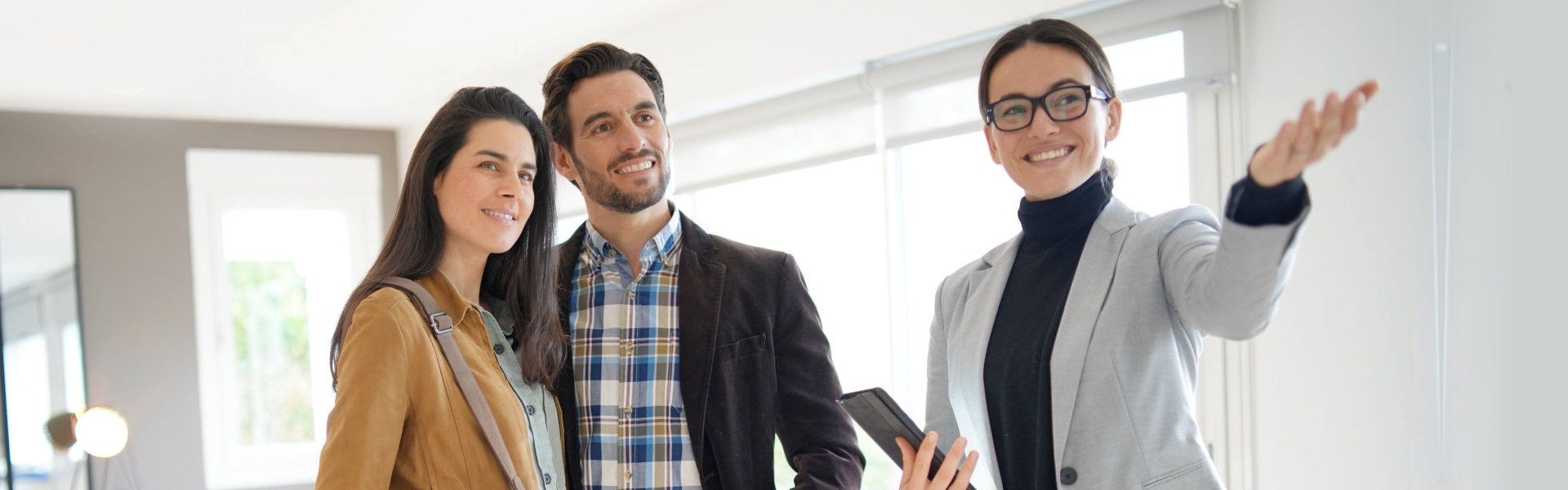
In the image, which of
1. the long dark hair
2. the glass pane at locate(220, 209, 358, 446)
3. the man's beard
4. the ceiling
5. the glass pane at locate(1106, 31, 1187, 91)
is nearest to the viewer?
the long dark hair

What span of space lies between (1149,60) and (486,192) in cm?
223

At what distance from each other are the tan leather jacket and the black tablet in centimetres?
52

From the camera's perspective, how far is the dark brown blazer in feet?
5.87

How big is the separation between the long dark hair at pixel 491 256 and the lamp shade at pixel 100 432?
4.85 metres

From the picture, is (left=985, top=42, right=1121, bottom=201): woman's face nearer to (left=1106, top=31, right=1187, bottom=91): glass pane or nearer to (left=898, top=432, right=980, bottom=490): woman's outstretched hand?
(left=898, top=432, right=980, bottom=490): woman's outstretched hand

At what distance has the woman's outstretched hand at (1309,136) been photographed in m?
0.95

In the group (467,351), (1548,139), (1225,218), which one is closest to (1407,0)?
(1548,139)

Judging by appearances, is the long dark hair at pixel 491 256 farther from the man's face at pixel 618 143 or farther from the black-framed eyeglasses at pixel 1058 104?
the black-framed eyeglasses at pixel 1058 104

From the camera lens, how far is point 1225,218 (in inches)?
43.0

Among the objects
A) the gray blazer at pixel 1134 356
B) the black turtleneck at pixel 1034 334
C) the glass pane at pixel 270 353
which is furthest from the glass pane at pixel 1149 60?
the glass pane at pixel 270 353

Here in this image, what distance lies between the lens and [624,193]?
184 cm

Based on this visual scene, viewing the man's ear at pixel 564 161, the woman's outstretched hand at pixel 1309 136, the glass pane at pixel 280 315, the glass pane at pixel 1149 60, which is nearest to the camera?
the woman's outstretched hand at pixel 1309 136

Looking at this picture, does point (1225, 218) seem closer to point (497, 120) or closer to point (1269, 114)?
point (497, 120)

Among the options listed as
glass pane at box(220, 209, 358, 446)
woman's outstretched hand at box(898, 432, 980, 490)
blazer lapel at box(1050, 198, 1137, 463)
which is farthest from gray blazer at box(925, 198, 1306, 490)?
glass pane at box(220, 209, 358, 446)
